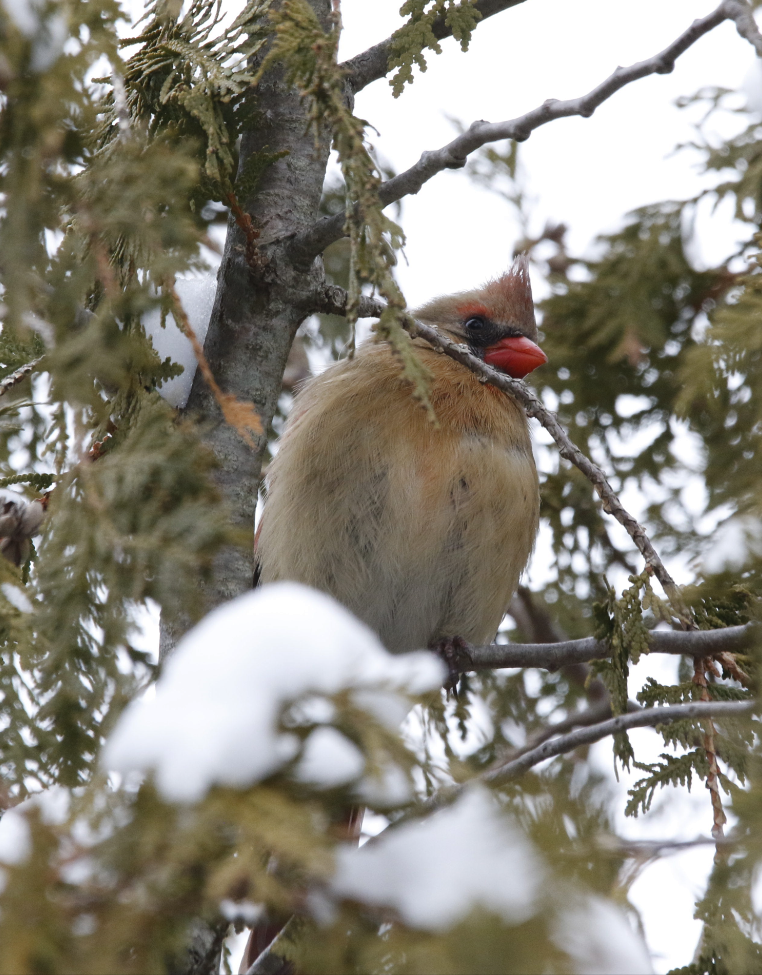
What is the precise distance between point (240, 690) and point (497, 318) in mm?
2725

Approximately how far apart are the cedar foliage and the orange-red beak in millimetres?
1058

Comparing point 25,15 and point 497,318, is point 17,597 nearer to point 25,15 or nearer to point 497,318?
point 25,15

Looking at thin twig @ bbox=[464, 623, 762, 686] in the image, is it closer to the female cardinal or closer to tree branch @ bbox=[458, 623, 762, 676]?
tree branch @ bbox=[458, 623, 762, 676]

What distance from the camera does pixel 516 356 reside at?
3674 millimetres

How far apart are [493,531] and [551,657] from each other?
27.7 inches

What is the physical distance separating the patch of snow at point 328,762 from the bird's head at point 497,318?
2.56m

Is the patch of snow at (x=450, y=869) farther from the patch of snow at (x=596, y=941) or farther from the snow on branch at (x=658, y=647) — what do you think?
the snow on branch at (x=658, y=647)

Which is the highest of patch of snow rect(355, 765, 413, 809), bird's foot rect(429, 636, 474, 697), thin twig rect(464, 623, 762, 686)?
bird's foot rect(429, 636, 474, 697)

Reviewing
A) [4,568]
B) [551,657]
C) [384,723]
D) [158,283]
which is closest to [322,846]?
[384,723]

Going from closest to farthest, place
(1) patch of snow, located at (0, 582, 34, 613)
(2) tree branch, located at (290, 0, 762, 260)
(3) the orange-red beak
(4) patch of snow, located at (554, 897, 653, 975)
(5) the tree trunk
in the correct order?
(4) patch of snow, located at (554, 897, 653, 975)
(1) patch of snow, located at (0, 582, 34, 613)
(2) tree branch, located at (290, 0, 762, 260)
(5) the tree trunk
(3) the orange-red beak

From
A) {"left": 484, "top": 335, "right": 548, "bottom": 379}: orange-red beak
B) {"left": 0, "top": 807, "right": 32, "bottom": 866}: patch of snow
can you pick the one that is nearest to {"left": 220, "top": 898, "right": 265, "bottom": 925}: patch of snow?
{"left": 0, "top": 807, "right": 32, "bottom": 866}: patch of snow

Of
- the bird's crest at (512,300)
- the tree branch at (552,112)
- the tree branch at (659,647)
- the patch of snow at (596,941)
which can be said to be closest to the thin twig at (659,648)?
the tree branch at (659,647)

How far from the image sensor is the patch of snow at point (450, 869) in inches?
44.4

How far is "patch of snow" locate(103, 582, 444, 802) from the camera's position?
124 cm
